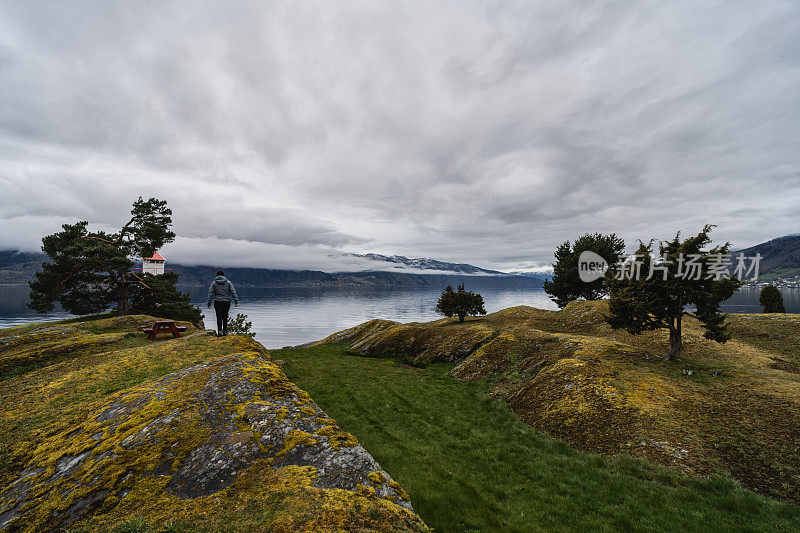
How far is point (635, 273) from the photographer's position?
19.4 meters

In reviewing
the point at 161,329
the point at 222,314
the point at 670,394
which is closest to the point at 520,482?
the point at 670,394

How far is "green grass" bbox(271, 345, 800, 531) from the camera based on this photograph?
25.1ft

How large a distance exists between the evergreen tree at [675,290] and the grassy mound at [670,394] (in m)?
1.95

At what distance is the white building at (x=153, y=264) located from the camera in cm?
3639

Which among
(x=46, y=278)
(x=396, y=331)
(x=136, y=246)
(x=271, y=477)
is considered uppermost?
(x=136, y=246)

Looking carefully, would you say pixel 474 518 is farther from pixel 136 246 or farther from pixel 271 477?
pixel 136 246

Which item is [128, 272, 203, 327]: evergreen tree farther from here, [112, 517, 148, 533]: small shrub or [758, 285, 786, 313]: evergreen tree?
[758, 285, 786, 313]: evergreen tree

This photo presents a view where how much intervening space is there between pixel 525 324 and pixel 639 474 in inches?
962

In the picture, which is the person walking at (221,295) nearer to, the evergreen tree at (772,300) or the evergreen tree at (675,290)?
the evergreen tree at (675,290)

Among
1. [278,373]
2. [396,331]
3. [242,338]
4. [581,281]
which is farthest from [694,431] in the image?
[581,281]

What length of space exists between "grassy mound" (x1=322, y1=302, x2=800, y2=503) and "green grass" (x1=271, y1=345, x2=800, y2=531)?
1065 millimetres

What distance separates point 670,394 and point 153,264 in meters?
51.4

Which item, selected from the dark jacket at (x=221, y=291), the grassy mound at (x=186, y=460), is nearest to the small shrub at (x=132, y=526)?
the grassy mound at (x=186, y=460)
